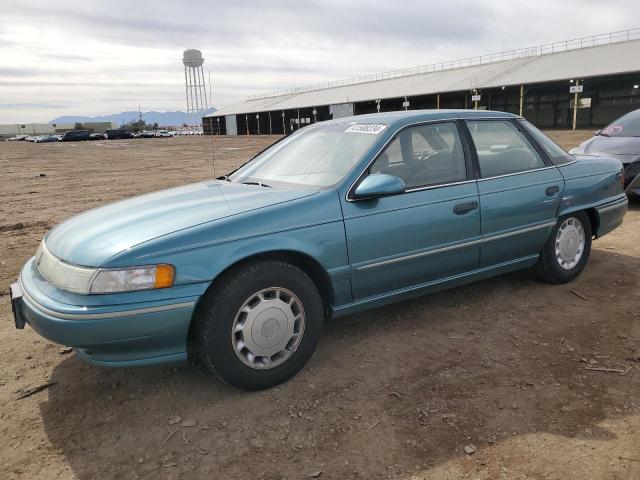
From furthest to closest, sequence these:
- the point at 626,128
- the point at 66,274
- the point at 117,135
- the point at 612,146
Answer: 1. the point at 117,135
2. the point at 626,128
3. the point at 612,146
4. the point at 66,274

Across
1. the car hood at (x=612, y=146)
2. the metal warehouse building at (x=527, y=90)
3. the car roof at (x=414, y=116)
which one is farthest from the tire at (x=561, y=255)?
the metal warehouse building at (x=527, y=90)

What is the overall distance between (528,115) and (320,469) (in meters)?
54.0

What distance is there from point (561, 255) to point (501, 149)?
3.64ft

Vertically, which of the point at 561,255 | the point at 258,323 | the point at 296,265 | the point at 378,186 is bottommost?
the point at 561,255

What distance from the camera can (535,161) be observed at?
14.1ft

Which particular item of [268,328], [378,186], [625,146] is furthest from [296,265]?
[625,146]

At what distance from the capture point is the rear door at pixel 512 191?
12.8 ft

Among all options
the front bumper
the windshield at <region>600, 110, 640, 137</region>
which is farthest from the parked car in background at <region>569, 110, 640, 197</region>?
the front bumper

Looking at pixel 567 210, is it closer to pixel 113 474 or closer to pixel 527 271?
pixel 527 271

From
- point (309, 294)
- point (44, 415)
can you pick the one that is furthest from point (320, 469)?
point (44, 415)

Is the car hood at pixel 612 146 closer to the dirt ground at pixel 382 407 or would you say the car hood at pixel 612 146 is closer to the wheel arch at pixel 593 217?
the wheel arch at pixel 593 217

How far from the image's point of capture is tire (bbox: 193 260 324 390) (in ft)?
9.12

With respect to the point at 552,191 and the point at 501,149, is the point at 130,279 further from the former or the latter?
the point at 552,191

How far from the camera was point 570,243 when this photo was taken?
452 centimetres
